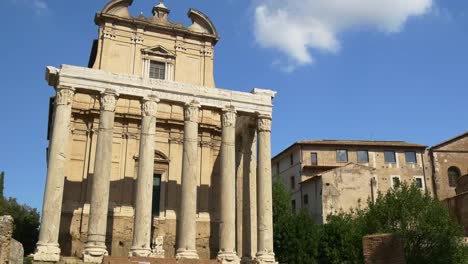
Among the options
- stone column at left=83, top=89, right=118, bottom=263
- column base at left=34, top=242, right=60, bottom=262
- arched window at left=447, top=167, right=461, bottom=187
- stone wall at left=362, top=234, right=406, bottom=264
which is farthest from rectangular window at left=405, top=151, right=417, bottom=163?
stone wall at left=362, top=234, right=406, bottom=264

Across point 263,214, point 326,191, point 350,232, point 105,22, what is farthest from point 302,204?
point 105,22

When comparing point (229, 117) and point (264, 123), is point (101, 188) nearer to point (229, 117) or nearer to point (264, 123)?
point (229, 117)

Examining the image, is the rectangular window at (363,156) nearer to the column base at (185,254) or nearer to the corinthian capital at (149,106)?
the corinthian capital at (149,106)

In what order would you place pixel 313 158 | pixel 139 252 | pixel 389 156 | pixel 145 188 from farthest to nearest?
pixel 389 156 → pixel 313 158 → pixel 145 188 → pixel 139 252

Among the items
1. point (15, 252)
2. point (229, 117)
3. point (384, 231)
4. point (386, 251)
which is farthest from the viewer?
point (384, 231)

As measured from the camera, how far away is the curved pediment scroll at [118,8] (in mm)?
24844

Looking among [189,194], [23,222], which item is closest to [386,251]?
[189,194]

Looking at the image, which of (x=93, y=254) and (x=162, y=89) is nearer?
(x=93, y=254)

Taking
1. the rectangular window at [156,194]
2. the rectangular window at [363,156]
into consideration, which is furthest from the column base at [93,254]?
the rectangular window at [363,156]

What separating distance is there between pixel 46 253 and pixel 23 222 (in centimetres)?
2071

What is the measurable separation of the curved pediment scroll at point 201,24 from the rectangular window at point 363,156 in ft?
56.8

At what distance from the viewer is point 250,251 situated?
21625mm

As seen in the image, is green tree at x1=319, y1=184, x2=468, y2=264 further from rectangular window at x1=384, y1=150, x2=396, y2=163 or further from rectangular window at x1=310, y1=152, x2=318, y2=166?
rectangular window at x1=384, y1=150, x2=396, y2=163

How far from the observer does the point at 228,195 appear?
2030cm
